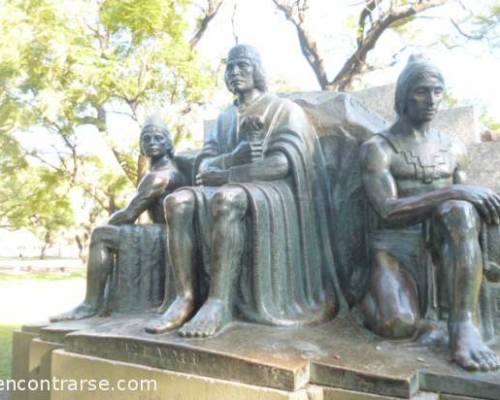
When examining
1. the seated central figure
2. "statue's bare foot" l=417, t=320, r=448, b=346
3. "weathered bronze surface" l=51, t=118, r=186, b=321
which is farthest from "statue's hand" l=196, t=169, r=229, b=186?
"statue's bare foot" l=417, t=320, r=448, b=346

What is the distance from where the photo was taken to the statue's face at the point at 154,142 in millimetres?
4301

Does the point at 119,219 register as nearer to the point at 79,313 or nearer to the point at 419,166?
the point at 79,313

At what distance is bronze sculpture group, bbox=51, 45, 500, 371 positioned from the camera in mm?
2787

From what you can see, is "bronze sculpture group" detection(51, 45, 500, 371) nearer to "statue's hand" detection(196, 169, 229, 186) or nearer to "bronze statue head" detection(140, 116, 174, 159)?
"statue's hand" detection(196, 169, 229, 186)

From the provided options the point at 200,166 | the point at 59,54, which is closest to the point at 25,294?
the point at 59,54

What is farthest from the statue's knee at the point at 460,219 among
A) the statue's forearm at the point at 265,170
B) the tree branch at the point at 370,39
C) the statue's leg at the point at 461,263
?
the tree branch at the point at 370,39

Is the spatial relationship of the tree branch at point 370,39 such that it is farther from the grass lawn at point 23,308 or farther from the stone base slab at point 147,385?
the stone base slab at point 147,385

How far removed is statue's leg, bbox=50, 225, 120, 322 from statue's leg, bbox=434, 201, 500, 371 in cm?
261

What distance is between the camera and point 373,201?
3109mm

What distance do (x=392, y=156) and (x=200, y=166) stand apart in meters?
1.54

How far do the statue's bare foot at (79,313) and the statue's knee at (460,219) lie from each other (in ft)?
9.18

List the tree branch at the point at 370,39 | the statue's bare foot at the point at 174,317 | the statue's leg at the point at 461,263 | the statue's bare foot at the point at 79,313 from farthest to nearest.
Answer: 1. the tree branch at the point at 370,39
2. the statue's bare foot at the point at 79,313
3. the statue's bare foot at the point at 174,317
4. the statue's leg at the point at 461,263

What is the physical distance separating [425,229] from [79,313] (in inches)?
109

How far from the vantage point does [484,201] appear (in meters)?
2.77
